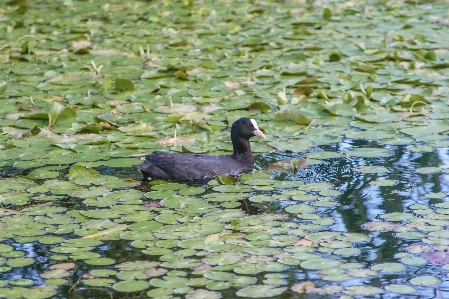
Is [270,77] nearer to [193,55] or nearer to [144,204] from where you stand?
[193,55]

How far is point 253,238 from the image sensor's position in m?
5.45

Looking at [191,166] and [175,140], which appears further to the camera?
[175,140]

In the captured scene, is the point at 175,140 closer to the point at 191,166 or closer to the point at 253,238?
the point at 191,166

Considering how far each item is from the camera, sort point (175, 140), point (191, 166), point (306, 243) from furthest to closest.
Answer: point (175, 140) < point (191, 166) < point (306, 243)

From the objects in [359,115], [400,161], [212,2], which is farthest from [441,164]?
[212,2]

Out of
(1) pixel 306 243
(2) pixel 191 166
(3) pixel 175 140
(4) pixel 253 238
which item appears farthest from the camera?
(3) pixel 175 140

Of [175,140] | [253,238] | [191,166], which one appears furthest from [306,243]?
[175,140]

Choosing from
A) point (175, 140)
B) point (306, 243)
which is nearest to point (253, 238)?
point (306, 243)

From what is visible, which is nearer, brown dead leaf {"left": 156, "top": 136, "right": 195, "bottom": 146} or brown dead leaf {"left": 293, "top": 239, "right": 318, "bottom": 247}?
brown dead leaf {"left": 293, "top": 239, "right": 318, "bottom": 247}

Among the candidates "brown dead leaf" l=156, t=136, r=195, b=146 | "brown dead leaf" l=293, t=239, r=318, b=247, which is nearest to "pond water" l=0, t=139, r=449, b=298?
"brown dead leaf" l=293, t=239, r=318, b=247

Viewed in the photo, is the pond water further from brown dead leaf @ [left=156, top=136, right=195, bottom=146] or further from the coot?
brown dead leaf @ [left=156, top=136, right=195, bottom=146]

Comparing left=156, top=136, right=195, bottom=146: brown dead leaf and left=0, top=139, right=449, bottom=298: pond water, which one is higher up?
left=156, top=136, right=195, bottom=146: brown dead leaf

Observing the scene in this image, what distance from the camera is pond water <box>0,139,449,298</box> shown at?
15.5ft

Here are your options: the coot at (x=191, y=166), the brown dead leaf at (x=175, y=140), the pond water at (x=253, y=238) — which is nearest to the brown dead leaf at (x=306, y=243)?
the pond water at (x=253, y=238)
